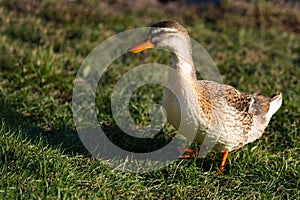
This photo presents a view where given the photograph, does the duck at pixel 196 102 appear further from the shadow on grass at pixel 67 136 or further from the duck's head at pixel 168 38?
the shadow on grass at pixel 67 136

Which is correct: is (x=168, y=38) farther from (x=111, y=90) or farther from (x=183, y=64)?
(x=111, y=90)

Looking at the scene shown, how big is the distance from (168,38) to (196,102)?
0.57 meters

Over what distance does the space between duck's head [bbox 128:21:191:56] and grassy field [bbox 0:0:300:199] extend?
1.04 meters

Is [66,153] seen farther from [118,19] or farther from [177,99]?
[118,19]

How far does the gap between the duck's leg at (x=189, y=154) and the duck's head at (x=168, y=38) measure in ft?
3.46

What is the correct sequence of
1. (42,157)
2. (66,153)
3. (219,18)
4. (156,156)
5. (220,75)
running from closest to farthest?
1. (42,157)
2. (66,153)
3. (156,156)
4. (220,75)
5. (219,18)

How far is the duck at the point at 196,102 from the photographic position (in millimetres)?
3809

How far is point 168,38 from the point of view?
3773mm

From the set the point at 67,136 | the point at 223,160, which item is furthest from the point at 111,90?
the point at 223,160

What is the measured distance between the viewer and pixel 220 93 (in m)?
4.25

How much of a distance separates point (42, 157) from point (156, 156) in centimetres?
116

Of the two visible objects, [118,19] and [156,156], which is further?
[118,19]

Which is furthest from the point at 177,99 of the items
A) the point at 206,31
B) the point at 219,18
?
the point at 219,18

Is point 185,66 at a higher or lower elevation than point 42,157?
higher
